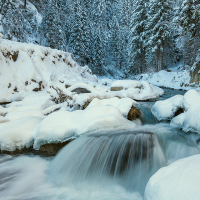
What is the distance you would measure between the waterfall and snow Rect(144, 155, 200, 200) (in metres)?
1.39

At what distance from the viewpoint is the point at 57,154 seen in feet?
12.0

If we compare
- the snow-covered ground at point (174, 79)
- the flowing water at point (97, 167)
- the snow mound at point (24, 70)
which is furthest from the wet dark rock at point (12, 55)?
the snow-covered ground at point (174, 79)

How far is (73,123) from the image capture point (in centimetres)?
402

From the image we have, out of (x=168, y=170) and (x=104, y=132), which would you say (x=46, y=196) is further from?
(x=168, y=170)

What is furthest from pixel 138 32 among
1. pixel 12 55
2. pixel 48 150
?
pixel 48 150

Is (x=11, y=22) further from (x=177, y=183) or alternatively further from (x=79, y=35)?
(x=177, y=183)

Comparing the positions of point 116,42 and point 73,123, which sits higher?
point 116,42

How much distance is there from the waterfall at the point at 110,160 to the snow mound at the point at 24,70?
22.1 ft

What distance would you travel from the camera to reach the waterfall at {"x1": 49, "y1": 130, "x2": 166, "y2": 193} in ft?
9.75

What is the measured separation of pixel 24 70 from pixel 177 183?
11.3 metres

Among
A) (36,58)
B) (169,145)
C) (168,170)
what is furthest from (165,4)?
(168,170)

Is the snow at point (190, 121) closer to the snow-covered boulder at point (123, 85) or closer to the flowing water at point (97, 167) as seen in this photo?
the flowing water at point (97, 167)

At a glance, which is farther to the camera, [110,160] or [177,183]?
[110,160]

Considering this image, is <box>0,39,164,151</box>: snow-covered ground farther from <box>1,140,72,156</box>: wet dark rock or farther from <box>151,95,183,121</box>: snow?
<box>151,95,183,121</box>: snow
